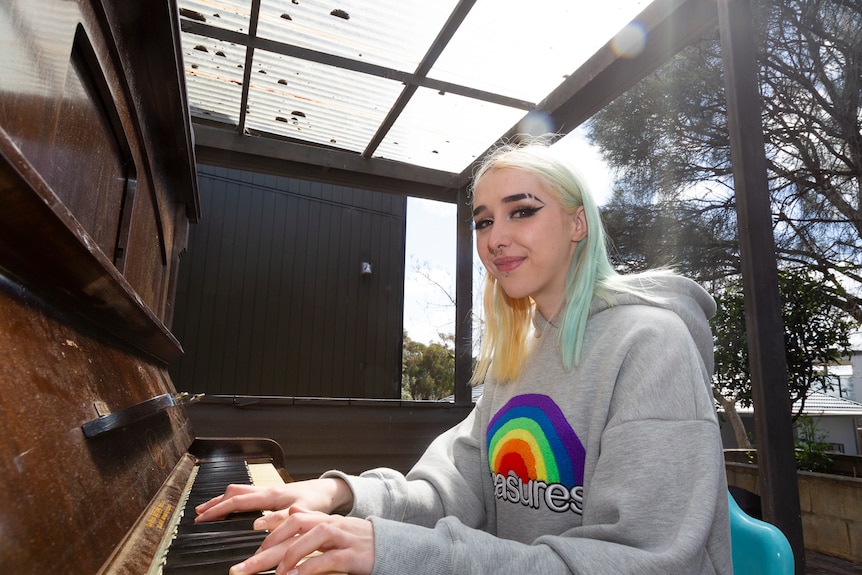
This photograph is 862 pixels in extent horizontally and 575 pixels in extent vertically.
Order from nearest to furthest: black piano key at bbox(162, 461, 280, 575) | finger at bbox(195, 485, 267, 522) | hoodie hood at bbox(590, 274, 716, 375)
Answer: black piano key at bbox(162, 461, 280, 575) → finger at bbox(195, 485, 267, 522) → hoodie hood at bbox(590, 274, 716, 375)

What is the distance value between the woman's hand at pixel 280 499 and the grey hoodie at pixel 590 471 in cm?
4

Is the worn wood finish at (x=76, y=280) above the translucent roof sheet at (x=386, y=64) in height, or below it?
below

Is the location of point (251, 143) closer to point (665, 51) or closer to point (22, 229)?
point (665, 51)

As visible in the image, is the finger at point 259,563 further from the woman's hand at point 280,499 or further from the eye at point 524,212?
the eye at point 524,212

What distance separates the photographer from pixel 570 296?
3.77ft

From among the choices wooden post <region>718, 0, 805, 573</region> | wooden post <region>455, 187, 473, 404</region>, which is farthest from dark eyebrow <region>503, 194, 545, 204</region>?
wooden post <region>455, 187, 473, 404</region>

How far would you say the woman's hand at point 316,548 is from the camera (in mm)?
603

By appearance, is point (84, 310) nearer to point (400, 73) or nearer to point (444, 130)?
→ point (400, 73)

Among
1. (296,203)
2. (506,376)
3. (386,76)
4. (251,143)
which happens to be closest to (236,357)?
(296,203)

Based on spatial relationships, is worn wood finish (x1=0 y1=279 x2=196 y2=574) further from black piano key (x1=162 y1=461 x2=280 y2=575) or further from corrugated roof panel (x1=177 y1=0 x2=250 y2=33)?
corrugated roof panel (x1=177 y1=0 x2=250 y2=33)

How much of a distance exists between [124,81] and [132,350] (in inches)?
34.5

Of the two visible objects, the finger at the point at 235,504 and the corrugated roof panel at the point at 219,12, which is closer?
the finger at the point at 235,504

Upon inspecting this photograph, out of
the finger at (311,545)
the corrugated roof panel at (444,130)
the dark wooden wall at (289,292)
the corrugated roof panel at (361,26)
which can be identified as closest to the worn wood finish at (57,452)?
the finger at (311,545)

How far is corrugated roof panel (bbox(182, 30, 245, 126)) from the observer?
332cm
